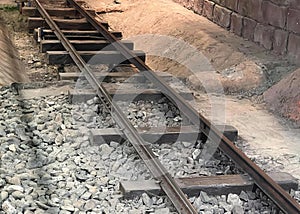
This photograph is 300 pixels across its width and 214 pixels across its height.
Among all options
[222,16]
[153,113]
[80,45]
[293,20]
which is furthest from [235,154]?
[222,16]

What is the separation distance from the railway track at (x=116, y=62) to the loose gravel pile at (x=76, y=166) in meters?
0.12

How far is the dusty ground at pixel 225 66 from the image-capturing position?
574 cm

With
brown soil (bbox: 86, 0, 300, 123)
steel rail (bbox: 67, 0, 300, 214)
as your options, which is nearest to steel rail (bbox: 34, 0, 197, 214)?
steel rail (bbox: 67, 0, 300, 214)

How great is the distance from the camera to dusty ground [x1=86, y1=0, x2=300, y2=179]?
5.74m

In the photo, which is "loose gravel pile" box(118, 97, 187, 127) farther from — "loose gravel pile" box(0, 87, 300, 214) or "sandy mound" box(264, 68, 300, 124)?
"sandy mound" box(264, 68, 300, 124)

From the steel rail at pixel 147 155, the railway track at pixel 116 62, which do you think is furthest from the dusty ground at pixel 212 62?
the steel rail at pixel 147 155

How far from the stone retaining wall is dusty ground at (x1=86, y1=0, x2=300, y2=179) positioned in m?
0.15

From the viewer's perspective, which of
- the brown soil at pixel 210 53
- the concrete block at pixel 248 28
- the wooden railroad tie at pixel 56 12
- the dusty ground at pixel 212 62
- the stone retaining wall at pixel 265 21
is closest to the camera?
the dusty ground at pixel 212 62

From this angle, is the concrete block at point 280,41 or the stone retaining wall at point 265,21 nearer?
the stone retaining wall at point 265,21

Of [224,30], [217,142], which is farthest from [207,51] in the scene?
[217,142]

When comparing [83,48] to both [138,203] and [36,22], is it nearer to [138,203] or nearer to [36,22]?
[36,22]

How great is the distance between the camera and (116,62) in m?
7.99

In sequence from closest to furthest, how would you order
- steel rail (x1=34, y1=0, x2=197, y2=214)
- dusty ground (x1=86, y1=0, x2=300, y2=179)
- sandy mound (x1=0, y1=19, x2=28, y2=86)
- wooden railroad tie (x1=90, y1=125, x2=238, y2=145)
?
steel rail (x1=34, y1=0, x2=197, y2=214) < wooden railroad tie (x1=90, y1=125, x2=238, y2=145) < dusty ground (x1=86, y1=0, x2=300, y2=179) < sandy mound (x1=0, y1=19, x2=28, y2=86)

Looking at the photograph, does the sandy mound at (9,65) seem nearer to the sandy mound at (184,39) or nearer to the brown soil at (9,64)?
the brown soil at (9,64)
